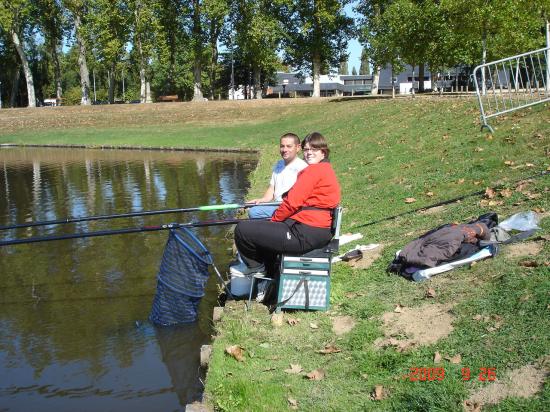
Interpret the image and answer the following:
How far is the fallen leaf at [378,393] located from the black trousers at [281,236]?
5.81 feet

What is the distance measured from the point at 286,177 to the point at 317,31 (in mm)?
44498

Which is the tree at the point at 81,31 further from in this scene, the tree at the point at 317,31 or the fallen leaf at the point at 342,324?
the fallen leaf at the point at 342,324

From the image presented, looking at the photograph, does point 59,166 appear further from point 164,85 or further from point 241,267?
point 164,85

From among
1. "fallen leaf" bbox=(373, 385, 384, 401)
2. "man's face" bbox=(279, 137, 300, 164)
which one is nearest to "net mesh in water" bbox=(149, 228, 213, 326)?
"man's face" bbox=(279, 137, 300, 164)

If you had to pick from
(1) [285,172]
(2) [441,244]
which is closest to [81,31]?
(1) [285,172]

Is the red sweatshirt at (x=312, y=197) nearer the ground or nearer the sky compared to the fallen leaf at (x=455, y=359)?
nearer the sky

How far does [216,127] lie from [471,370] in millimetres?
34286

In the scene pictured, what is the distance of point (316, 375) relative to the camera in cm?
462

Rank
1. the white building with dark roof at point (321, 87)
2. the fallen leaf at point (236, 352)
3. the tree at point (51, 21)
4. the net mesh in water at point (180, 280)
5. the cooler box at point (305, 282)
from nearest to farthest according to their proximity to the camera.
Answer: the fallen leaf at point (236, 352), the cooler box at point (305, 282), the net mesh in water at point (180, 280), the tree at point (51, 21), the white building with dark roof at point (321, 87)

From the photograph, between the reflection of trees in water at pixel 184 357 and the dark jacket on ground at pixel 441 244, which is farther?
the dark jacket on ground at pixel 441 244

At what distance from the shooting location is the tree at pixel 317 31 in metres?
48.0

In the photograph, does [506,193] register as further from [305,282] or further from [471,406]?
[471,406]

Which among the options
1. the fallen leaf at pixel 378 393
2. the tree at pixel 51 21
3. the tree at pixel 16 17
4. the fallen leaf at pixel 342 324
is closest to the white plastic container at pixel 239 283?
the fallen leaf at pixel 342 324

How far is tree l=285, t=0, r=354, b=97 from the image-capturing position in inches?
1889
